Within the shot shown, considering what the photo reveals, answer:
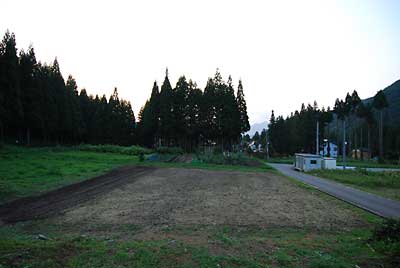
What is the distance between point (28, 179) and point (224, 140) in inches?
1418

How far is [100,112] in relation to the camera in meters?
56.1

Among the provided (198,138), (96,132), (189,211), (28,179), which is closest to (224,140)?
(198,138)

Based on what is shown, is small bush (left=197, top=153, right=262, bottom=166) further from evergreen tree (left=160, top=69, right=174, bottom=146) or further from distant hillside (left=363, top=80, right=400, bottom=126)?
distant hillside (left=363, top=80, right=400, bottom=126)

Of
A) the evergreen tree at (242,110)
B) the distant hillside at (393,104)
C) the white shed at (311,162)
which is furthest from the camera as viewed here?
the distant hillside at (393,104)

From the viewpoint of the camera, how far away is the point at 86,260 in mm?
4297

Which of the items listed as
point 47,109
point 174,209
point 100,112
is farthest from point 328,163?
point 100,112

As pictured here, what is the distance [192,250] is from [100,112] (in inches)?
2152

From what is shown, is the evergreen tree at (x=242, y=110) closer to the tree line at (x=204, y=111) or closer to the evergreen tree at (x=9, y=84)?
the tree line at (x=204, y=111)

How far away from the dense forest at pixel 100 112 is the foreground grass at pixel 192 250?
1150 inches

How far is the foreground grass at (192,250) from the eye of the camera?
14.1 feet

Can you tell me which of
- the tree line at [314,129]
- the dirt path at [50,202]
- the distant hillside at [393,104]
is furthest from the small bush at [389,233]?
the distant hillside at [393,104]

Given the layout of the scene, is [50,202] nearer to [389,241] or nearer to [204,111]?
[389,241]

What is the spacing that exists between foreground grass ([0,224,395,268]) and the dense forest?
95.8 ft

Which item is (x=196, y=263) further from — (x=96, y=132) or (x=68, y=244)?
(x=96, y=132)
